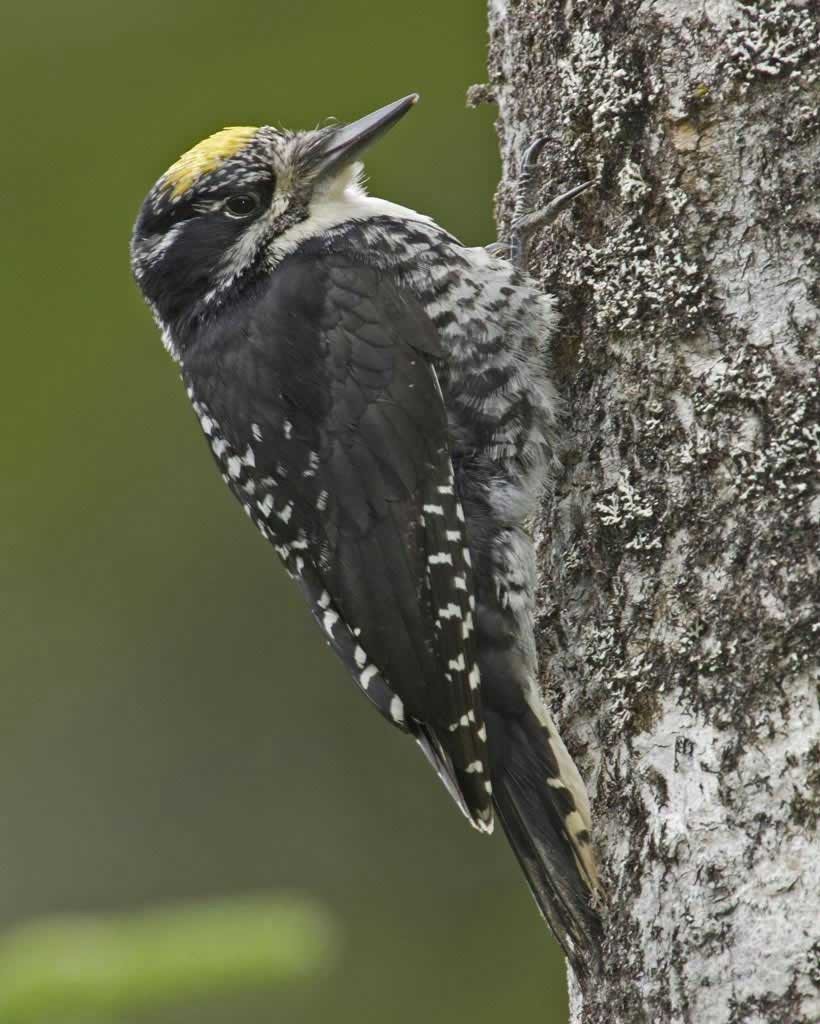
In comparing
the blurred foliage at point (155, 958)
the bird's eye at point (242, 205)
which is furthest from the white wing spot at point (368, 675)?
the bird's eye at point (242, 205)

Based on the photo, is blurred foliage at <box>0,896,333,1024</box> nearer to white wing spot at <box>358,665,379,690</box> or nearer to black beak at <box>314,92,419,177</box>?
white wing spot at <box>358,665,379,690</box>

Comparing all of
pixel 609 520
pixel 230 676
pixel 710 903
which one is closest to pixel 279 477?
pixel 609 520

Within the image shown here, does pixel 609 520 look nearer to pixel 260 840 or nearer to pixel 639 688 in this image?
pixel 639 688

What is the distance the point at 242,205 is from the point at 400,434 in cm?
75

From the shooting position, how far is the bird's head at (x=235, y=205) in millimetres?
3242

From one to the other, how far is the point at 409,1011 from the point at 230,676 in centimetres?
163

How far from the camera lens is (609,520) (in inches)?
99.3

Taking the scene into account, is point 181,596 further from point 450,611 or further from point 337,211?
point 450,611

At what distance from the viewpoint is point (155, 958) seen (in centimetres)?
262

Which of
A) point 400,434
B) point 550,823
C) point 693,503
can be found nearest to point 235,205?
point 400,434

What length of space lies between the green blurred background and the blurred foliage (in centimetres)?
337

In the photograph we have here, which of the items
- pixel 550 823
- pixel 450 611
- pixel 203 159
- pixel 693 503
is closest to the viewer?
pixel 693 503

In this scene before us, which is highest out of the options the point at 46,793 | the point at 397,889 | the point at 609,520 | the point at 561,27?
the point at 561,27

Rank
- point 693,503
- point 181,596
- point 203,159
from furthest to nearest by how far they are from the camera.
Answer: point 181,596 < point 203,159 < point 693,503
